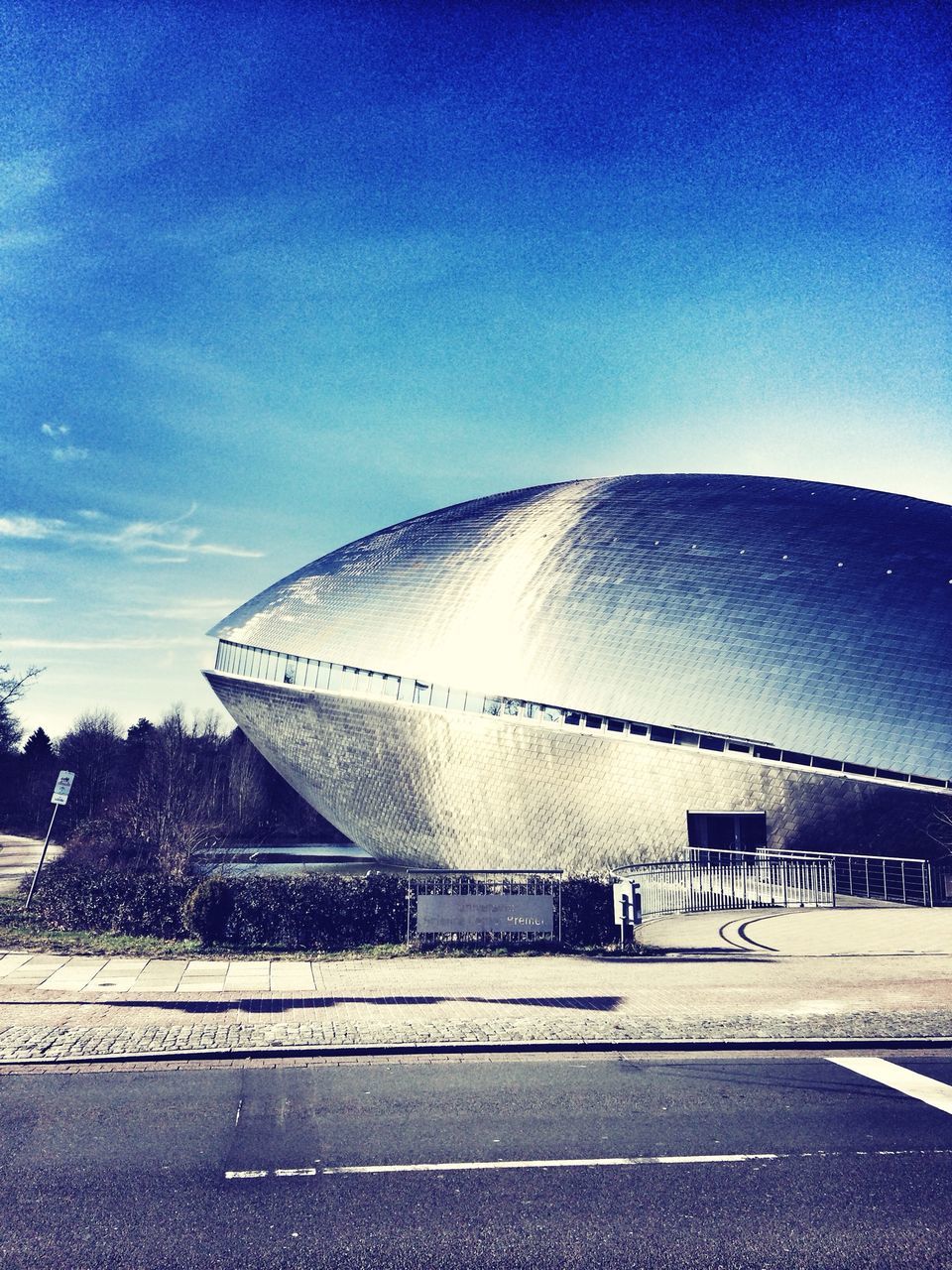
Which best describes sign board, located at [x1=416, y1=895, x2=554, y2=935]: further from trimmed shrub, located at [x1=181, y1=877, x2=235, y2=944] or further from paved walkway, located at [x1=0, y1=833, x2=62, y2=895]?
paved walkway, located at [x1=0, y1=833, x2=62, y2=895]

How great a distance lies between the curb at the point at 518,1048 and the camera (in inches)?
397

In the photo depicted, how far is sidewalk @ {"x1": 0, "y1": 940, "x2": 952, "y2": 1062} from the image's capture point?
35.9 feet

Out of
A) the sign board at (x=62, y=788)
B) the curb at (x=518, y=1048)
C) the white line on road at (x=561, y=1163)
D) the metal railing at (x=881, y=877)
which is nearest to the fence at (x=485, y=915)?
the curb at (x=518, y=1048)

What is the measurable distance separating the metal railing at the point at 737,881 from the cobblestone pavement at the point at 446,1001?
30.7 feet

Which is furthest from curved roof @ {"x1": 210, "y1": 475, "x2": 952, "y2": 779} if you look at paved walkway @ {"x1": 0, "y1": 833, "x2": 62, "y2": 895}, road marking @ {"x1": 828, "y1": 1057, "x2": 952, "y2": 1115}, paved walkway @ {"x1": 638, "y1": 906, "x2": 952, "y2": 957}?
road marking @ {"x1": 828, "y1": 1057, "x2": 952, "y2": 1115}

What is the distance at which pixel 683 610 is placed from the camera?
98.7 feet

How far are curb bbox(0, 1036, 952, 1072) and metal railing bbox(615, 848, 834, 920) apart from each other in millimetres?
14448

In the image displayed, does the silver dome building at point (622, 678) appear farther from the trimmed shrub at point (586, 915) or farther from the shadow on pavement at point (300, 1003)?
the shadow on pavement at point (300, 1003)

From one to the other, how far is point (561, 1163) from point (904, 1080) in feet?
15.2

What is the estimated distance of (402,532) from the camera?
41594 mm

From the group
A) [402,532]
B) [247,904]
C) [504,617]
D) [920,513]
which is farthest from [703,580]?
[247,904]

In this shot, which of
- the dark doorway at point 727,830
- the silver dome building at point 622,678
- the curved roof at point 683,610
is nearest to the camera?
the silver dome building at point 622,678

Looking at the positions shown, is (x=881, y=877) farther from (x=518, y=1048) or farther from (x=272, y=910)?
(x=518, y=1048)

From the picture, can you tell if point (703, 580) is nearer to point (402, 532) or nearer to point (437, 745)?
point (437, 745)
